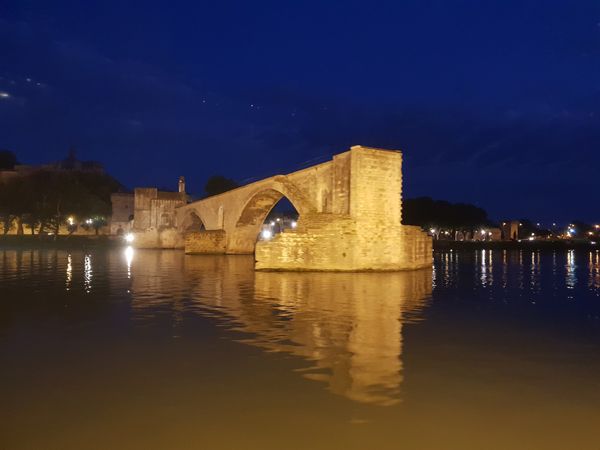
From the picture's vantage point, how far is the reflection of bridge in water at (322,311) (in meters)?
6.96

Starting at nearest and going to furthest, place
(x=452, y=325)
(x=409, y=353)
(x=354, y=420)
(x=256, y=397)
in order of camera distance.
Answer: (x=354, y=420) < (x=256, y=397) < (x=409, y=353) < (x=452, y=325)

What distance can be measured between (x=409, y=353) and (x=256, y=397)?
3.15 m

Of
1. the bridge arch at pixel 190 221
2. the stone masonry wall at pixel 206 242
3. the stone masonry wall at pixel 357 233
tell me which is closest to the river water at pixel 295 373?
the stone masonry wall at pixel 357 233

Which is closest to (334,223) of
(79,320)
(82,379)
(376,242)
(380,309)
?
(376,242)

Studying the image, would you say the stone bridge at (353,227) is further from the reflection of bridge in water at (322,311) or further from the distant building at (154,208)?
the distant building at (154,208)

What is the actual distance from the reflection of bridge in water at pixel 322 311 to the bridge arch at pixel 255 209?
988 cm

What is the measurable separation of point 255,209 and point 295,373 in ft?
111

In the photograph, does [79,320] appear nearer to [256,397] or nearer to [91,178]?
[256,397]

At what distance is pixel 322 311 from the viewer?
12195 mm

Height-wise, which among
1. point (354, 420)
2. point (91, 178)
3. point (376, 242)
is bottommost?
point (354, 420)

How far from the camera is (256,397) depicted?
5855mm

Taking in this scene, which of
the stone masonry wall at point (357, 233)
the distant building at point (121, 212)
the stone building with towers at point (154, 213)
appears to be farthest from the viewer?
the distant building at point (121, 212)

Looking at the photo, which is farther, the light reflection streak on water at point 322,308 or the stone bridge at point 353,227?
the stone bridge at point 353,227

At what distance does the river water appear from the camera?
4.87m
